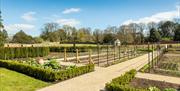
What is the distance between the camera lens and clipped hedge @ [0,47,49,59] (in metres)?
23.7

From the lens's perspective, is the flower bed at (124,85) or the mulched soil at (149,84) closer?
the flower bed at (124,85)

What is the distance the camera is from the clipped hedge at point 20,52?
932 inches

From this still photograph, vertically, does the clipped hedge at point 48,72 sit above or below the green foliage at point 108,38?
below

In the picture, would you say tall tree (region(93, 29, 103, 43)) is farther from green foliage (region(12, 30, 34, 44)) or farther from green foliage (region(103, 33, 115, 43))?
green foliage (region(12, 30, 34, 44))

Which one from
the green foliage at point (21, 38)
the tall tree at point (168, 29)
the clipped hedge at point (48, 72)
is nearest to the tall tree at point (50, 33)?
the green foliage at point (21, 38)

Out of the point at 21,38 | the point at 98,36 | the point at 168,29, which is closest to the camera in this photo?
the point at 21,38

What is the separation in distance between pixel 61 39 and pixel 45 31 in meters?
7.63

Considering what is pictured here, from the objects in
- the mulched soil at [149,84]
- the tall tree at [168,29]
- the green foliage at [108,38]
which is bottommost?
the mulched soil at [149,84]

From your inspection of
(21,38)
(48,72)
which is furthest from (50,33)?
(48,72)

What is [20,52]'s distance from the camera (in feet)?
86.0

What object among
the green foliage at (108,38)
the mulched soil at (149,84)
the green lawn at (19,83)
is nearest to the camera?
the green lawn at (19,83)

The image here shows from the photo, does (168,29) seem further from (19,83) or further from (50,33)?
(19,83)

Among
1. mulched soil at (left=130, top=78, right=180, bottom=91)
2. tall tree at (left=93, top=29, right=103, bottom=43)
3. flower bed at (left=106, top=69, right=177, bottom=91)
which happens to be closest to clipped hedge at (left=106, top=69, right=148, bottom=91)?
flower bed at (left=106, top=69, right=177, bottom=91)

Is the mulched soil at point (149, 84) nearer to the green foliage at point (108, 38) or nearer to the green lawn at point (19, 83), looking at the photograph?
the green lawn at point (19, 83)
